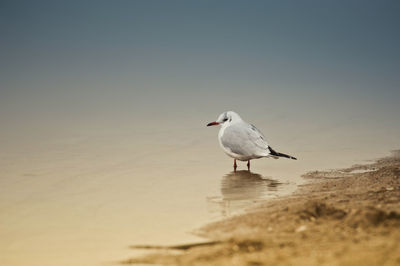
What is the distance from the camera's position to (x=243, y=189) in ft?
16.7

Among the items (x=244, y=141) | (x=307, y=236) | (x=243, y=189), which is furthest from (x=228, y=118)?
(x=307, y=236)

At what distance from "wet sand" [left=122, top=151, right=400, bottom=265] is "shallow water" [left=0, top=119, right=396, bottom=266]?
0.28m

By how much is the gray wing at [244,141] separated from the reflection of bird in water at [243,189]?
272mm

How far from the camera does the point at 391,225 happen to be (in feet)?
10.1

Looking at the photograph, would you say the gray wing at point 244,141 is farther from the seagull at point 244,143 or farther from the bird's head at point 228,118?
the bird's head at point 228,118

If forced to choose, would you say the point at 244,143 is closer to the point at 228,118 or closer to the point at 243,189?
the point at 228,118

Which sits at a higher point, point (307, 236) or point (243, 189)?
point (243, 189)

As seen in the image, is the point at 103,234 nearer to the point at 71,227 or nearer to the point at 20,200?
the point at 71,227

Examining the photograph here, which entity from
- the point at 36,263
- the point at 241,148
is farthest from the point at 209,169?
the point at 36,263

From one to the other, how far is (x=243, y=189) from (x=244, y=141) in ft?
3.13

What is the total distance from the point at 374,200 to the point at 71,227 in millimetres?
2259

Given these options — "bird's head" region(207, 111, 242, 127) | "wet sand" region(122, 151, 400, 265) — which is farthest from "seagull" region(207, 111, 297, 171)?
"wet sand" region(122, 151, 400, 265)

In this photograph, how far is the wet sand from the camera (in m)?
2.79

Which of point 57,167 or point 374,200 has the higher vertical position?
point 57,167
